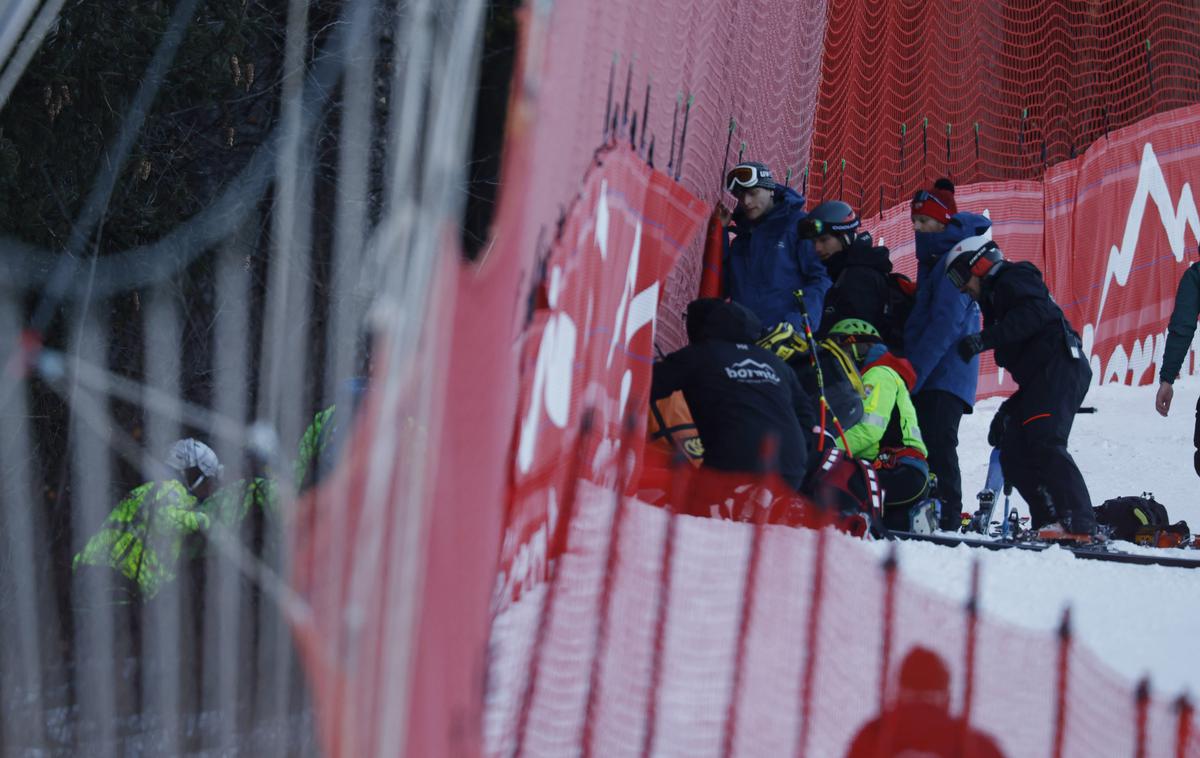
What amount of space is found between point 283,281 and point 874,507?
2670mm

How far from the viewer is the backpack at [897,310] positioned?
686 centimetres

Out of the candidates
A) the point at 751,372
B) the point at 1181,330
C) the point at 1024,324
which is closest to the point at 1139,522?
the point at 1181,330

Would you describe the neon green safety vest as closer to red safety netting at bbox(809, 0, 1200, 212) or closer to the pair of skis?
the pair of skis

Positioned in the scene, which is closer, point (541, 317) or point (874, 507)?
point (541, 317)

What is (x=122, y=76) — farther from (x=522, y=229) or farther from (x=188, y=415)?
(x=522, y=229)

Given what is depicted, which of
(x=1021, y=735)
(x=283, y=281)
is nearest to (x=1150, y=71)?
(x=283, y=281)

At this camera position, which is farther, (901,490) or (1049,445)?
(901,490)

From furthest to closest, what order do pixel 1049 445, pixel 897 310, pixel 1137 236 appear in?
pixel 1137 236 → pixel 897 310 → pixel 1049 445

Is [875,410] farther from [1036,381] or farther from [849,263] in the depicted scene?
[849,263]

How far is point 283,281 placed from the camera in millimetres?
5738

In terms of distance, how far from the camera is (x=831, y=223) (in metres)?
6.54

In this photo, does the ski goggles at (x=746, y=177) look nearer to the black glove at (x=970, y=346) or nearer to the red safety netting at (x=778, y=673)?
the black glove at (x=970, y=346)

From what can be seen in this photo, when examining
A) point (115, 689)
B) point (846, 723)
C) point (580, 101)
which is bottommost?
point (115, 689)

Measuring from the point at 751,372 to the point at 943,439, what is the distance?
182 cm
